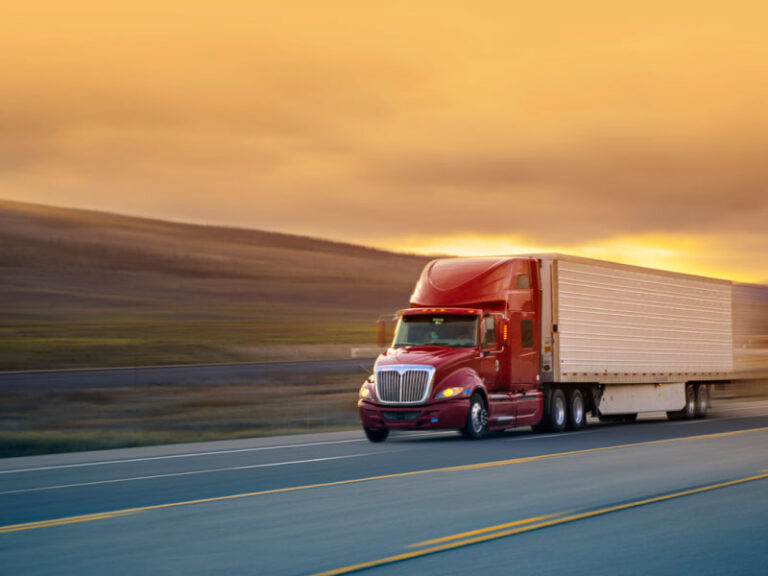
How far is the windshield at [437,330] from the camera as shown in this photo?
25500 millimetres

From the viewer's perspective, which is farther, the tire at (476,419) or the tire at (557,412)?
the tire at (557,412)

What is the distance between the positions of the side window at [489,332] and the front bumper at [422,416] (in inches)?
69.0

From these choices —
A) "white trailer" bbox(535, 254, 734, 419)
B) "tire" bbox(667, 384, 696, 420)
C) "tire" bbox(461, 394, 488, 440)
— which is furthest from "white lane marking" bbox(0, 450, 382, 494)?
"tire" bbox(667, 384, 696, 420)

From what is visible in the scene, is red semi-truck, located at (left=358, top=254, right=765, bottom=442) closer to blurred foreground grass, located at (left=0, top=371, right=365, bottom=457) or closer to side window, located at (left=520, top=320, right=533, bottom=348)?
side window, located at (left=520, top=320, right=533, bottom=348)

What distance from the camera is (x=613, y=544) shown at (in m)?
9.95

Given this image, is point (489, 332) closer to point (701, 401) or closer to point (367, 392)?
point (367, 392)

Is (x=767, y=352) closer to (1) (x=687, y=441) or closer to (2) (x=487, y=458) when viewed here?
(1) (x=687, y=441)

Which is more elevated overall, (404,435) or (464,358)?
(464,358)

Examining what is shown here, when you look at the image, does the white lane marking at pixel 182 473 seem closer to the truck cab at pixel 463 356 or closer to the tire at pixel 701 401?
the truck cab at pixel 463 356

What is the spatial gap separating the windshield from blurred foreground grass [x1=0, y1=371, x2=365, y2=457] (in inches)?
209

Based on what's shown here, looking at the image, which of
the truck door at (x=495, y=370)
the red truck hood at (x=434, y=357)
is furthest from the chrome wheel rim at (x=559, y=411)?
the red truck hood at (x=434, y=357)

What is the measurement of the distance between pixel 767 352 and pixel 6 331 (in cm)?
3994

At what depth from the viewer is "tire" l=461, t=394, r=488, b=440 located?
2436cm

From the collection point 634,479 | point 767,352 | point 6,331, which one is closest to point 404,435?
point 634,479
